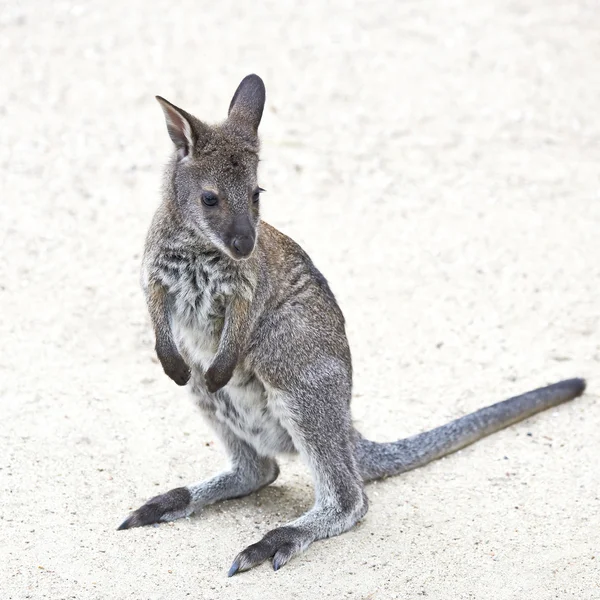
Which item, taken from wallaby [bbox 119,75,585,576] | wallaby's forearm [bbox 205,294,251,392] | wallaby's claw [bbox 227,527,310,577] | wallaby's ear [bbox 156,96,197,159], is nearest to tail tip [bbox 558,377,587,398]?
wallaby [bbox 119,75,585,576]

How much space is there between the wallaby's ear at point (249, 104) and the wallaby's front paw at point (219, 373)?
1056 millimetres

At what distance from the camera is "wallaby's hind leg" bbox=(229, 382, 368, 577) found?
4.80 meters

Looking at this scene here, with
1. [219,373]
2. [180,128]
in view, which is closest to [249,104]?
[180,128]

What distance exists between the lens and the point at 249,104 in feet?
15.8

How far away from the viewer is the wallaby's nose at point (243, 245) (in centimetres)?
434

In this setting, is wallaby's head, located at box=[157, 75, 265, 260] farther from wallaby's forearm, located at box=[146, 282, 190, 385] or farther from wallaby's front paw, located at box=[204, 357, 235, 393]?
wallaby's front paw, located at box=[204, 357, 235, 393]

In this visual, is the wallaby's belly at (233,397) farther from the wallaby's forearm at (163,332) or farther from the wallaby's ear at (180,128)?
the wallaby's ear at (180,128)

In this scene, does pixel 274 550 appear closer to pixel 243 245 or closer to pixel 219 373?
pixel 219 373

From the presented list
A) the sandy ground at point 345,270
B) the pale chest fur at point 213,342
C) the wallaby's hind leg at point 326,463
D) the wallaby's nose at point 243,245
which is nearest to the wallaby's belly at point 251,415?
the pale chest fur at point 213,342

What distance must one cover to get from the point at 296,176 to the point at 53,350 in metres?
2.87

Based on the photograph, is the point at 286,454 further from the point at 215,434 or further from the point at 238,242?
the point at 238,242

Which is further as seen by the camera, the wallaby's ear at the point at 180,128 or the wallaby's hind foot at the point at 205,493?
the wallaby's hind foot at the point at 205,493

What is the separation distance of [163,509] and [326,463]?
2.59ft

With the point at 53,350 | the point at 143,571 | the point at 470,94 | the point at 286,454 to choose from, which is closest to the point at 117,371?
the point at 53,350
